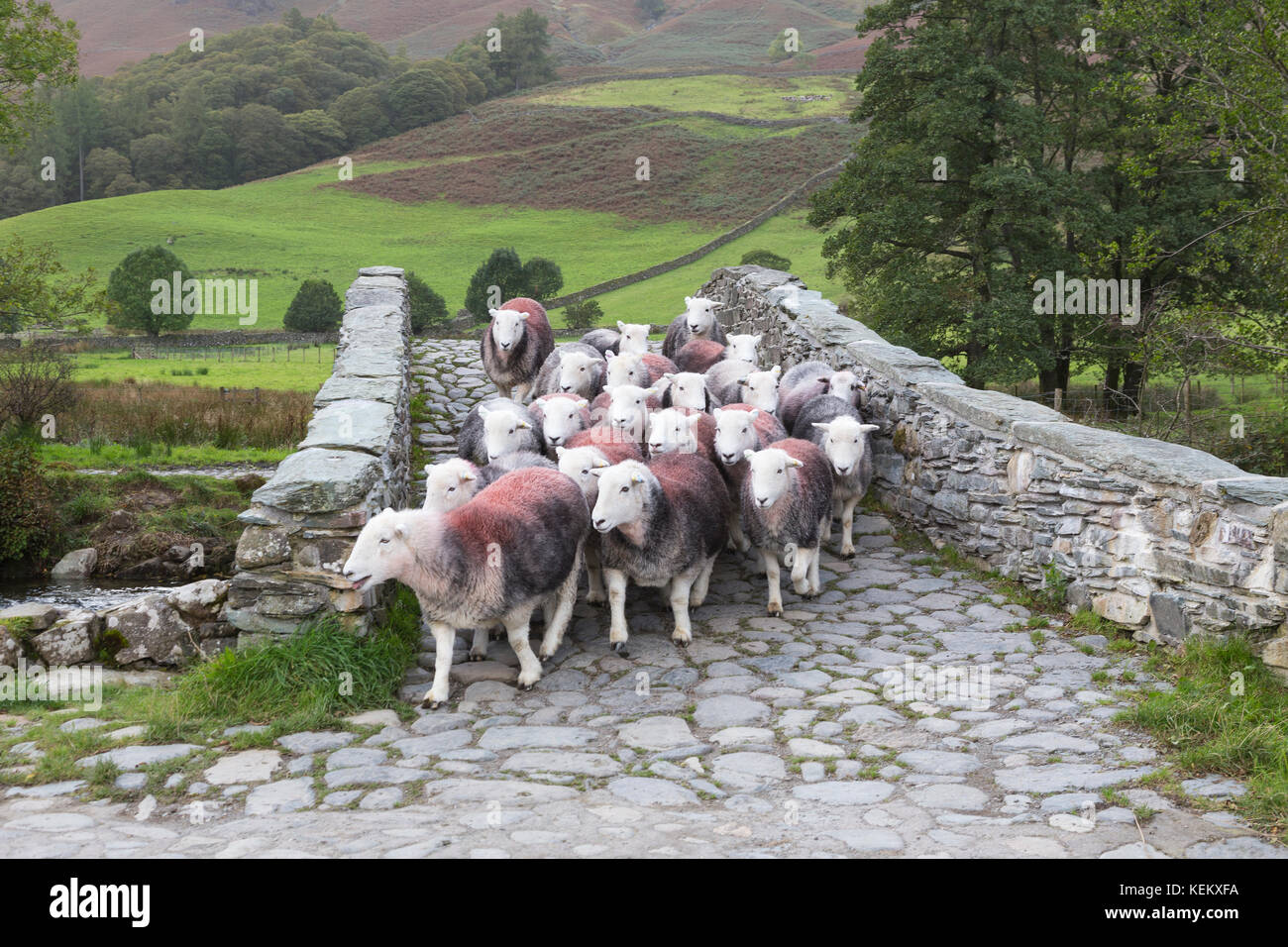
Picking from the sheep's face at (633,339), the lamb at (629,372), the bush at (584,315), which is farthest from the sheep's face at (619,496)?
the bush at (584,315)

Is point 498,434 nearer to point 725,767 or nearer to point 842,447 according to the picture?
point 842,447

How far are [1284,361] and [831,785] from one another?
14.7 meters

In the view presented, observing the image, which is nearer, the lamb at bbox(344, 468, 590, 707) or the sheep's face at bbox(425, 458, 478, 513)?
the lamb at bbox(344, 468, 590, 707)

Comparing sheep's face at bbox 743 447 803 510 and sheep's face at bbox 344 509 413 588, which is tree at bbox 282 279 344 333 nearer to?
sheep's face at bbox 743 447 803 510

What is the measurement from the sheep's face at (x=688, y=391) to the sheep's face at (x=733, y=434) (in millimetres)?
1213

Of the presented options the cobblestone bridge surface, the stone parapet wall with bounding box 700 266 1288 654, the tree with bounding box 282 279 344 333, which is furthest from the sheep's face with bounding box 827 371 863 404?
the tree with bounding box 282 279 344 333

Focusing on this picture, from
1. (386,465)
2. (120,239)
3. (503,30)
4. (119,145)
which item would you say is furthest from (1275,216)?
(503,30)

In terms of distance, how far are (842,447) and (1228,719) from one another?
393cm

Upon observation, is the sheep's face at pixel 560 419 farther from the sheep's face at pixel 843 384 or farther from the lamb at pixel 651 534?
the sheep's face at pixel 843 384

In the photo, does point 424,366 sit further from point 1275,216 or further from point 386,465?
point 1275,216

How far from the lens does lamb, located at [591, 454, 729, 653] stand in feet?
21.7

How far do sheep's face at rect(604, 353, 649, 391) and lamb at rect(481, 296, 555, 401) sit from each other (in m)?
1.81

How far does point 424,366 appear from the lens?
47.3 ft

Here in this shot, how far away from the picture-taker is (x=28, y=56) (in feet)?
65.5
